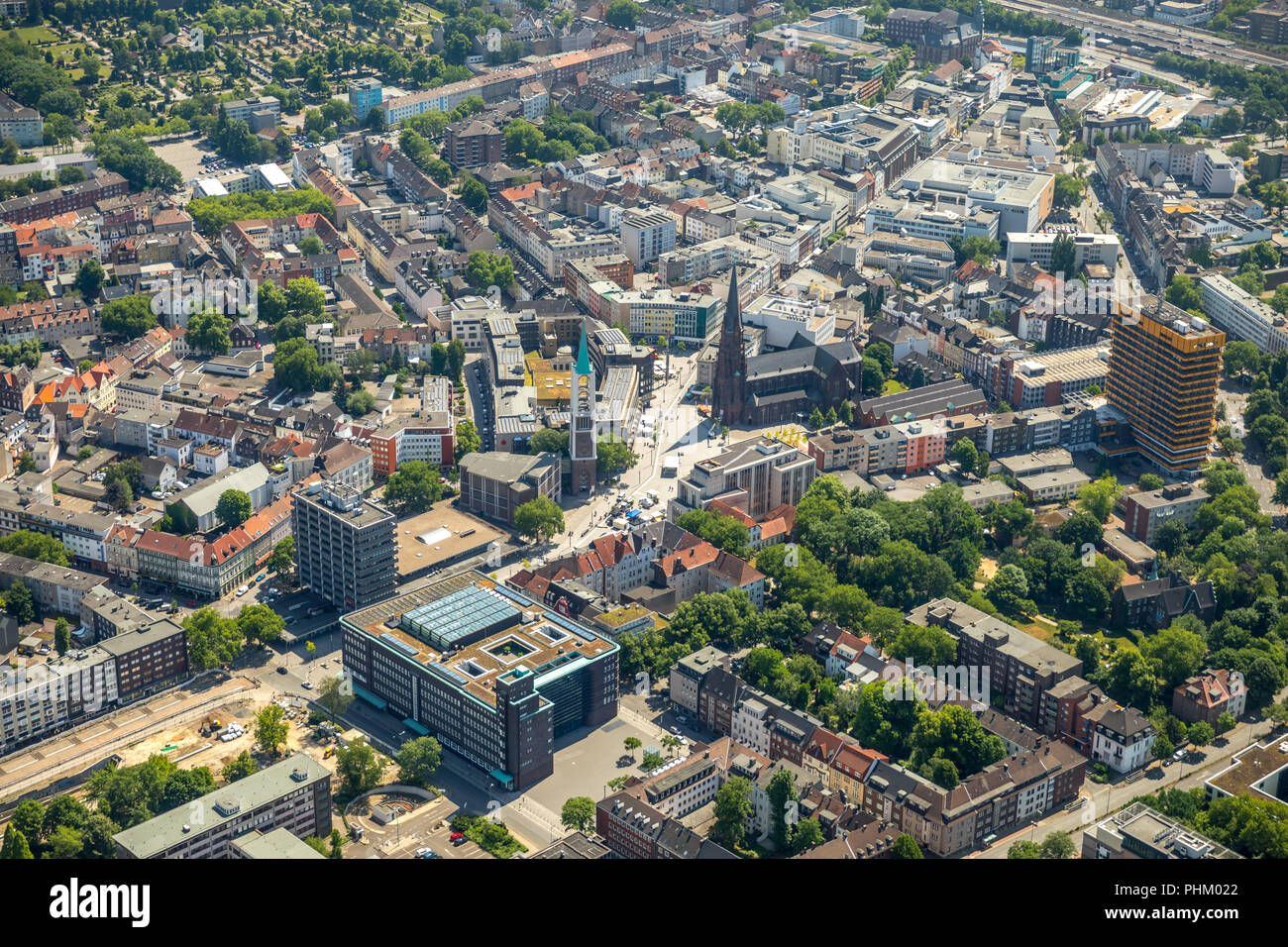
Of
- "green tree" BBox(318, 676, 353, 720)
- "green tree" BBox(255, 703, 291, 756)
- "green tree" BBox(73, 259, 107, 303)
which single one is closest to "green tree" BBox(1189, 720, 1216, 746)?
"green tree" BBox(318, 676, 353, 720)

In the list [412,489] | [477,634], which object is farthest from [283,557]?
[477,634]

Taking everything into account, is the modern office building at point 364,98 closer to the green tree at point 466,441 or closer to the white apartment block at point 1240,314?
the green tree at point 466,441

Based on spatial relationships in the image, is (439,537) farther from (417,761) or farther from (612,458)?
(417,761)

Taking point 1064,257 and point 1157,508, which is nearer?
point 1157,508

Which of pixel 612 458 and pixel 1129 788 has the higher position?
pixel 612 458

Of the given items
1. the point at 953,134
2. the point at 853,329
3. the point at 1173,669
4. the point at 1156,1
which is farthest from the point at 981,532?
the point at 1156,1

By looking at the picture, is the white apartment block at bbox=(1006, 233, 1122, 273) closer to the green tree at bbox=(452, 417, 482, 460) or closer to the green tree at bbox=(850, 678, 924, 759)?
the green tree at bbox=(452, 417, 482, 460)
